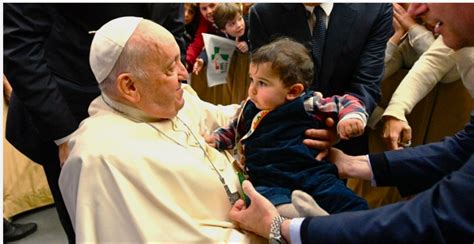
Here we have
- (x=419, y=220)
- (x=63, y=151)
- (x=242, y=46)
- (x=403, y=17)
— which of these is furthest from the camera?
(x=242, y=46)

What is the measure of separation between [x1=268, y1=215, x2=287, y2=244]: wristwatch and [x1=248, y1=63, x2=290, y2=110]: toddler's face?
1.25 feet

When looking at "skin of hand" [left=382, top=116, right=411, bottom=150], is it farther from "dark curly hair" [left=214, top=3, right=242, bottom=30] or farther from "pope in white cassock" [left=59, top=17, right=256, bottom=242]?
"dark curly hair" [left=214, top=3, right=242, bottom=30]

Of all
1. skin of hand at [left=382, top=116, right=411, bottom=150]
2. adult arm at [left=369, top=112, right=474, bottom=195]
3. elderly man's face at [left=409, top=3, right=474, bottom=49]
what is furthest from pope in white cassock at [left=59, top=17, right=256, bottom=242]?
skin of hand at [left=382, top=116, right=411, bottom=150]

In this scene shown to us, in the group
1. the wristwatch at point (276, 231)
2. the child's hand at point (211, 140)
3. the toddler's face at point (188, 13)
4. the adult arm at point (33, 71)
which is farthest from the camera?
the toddler's face at point (188, 13)

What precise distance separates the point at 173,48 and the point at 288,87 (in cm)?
→ 38

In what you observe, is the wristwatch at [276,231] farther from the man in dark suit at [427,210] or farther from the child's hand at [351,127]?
the child's hand at [351,127]

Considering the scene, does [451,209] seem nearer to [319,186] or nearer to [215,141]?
[319,186]

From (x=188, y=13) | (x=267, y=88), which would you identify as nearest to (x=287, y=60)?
(x=267, y=88)

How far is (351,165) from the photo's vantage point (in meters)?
1.64

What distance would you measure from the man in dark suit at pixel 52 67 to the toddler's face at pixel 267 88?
1.94 ft

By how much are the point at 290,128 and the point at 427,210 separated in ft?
1.75

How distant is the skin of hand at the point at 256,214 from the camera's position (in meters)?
1.29

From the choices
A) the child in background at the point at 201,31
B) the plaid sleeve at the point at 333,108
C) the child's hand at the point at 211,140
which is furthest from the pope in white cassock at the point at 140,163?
the child in background at the point at 201,31

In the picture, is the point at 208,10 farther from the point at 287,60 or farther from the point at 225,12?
the point at 287,60
